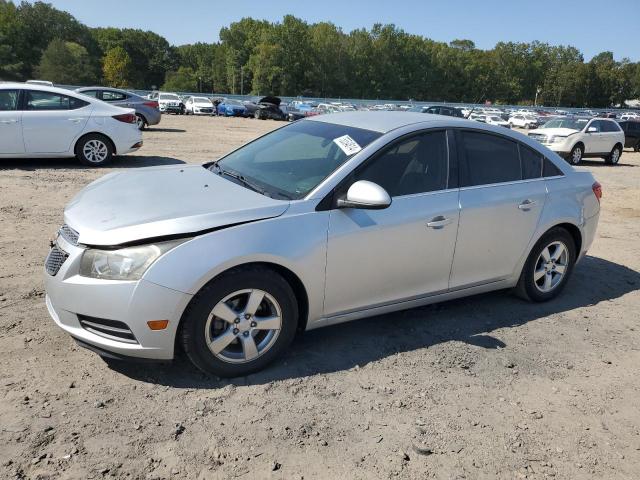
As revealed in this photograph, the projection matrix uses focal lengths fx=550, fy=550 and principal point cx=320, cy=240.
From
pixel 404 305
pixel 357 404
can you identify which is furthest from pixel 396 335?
pixel 357 404

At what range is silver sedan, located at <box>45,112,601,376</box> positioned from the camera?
3135 mm

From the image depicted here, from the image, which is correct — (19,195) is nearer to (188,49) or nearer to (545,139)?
(545,139)

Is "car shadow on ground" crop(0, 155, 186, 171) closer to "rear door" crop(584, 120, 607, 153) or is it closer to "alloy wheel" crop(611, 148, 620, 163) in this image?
"rear door" crop(584, 120, 607, 153)

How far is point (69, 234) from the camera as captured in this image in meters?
3.39

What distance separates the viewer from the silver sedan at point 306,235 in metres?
3.13

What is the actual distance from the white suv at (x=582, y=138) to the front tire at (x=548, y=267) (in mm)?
14317

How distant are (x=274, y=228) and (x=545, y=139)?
57.5 feet

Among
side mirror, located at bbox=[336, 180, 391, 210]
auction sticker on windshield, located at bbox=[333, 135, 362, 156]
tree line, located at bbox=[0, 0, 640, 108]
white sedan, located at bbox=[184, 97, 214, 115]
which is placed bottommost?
white sedan, located at bbox=[184, 97, 214, 115]

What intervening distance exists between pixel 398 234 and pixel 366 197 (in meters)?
0.49

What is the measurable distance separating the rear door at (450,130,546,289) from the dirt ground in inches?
19.9

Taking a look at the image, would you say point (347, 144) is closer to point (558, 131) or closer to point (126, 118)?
point (126, 118)

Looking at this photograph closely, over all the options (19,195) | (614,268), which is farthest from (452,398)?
(19,195)

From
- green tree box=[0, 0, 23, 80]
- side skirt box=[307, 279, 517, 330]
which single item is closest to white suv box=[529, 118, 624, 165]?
side skirt box=[307, 279, 517, 330]

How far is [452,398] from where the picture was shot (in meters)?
3.44
